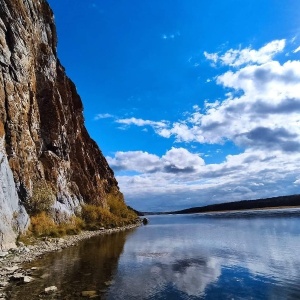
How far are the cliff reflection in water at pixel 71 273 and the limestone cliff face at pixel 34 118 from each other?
23.6ft

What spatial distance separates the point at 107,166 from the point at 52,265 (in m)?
112

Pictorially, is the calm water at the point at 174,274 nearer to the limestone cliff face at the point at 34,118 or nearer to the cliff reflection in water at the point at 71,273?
the cliff reflection in water at the point at 71,273

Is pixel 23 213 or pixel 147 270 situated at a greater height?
pixel 23 213

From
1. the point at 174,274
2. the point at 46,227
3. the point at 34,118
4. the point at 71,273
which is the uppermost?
the point at 34,118

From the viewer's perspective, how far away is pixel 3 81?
47.1 metres

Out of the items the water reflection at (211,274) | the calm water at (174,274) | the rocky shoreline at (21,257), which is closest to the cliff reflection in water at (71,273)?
the calm water at (174,274)

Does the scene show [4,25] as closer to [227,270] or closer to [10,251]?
[10,251]

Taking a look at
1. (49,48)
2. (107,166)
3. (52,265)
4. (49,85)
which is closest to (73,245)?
(52,265)

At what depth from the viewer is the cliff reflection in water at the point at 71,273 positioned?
64.2 ft

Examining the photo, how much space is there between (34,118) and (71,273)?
41.3 metres

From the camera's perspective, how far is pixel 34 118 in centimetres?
6028

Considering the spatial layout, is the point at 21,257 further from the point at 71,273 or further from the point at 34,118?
the point at 34,118

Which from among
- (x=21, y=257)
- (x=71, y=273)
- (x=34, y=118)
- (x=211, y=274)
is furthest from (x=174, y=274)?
(x=34, y=118)

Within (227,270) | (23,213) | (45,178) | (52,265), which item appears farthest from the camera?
(45,178)
